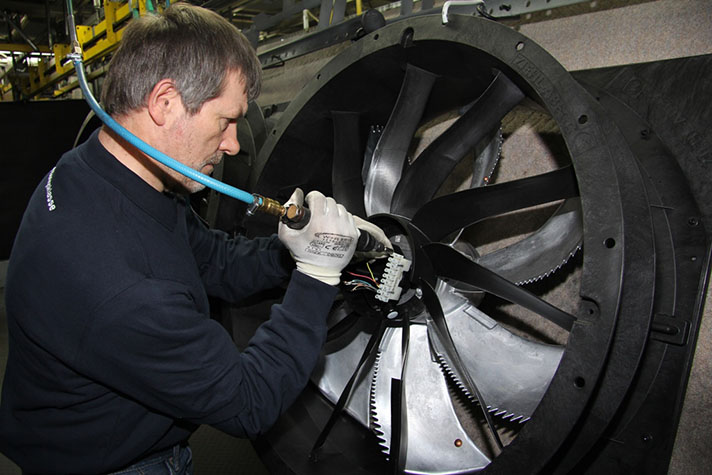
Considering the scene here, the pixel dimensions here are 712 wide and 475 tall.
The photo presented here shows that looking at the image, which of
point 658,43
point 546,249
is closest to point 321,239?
point 546,249

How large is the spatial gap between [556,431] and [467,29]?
83 centimetres

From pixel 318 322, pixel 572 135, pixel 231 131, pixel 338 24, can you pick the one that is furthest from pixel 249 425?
pixel 338 24

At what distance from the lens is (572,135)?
95 cm

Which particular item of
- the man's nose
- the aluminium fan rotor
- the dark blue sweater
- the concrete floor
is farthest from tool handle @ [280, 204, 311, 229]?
the concrete floor

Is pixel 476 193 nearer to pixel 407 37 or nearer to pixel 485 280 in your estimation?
pixel 485 280

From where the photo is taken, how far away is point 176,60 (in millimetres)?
1054

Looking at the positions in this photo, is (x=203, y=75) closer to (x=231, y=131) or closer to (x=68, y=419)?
(x=231, y=131)

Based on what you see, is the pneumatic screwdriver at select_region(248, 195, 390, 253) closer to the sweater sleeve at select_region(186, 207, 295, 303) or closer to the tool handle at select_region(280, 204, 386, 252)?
the tool handle at select_region(280, 204, 386, 252)

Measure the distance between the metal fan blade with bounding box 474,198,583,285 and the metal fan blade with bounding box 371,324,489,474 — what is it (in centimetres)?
33

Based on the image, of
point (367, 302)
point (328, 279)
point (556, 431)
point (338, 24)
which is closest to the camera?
point (556, 431)

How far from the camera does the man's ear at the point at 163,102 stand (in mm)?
1047

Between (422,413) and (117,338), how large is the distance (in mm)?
911

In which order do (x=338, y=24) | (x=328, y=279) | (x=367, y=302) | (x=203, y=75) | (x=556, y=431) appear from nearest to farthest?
(x=556, y=431) < (x=203, y=75) < (x=328, y=279) < (x=367, y=302) < (x=338, y=24)

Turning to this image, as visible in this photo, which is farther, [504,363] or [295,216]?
[504,363]
